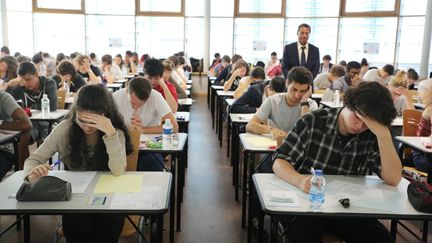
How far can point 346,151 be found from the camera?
2473 mm

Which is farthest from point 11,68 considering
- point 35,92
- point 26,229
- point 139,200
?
point 139,200

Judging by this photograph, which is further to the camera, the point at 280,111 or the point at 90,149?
the point at 280,111

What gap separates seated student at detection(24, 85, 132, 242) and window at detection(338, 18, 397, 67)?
10.7m

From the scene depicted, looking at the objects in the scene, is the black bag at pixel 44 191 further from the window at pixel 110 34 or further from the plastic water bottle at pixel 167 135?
the window at pixel 110 34

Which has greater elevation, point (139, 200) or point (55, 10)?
point (55, 10)

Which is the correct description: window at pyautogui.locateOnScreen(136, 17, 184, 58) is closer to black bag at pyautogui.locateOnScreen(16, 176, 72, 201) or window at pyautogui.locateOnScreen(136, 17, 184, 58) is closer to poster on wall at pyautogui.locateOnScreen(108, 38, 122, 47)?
poster on wall at pyautogui.locateOnScreen(108, 38, 122, 47)

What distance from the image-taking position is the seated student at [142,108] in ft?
12.1

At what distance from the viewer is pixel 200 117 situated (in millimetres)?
9516

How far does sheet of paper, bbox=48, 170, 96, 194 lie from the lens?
2227 mm

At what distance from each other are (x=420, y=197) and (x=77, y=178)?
1.80 meters

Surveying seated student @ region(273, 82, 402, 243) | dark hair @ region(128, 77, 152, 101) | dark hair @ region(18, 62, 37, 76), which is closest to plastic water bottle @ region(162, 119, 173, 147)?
dark hair @ region(128, 77, 152, 101)

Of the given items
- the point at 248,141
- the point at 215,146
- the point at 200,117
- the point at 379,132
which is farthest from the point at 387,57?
the point at 379,132

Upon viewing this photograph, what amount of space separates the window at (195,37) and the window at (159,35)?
0.19 metres

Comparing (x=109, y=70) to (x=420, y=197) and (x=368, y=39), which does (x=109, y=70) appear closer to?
(x=368, y=39)
